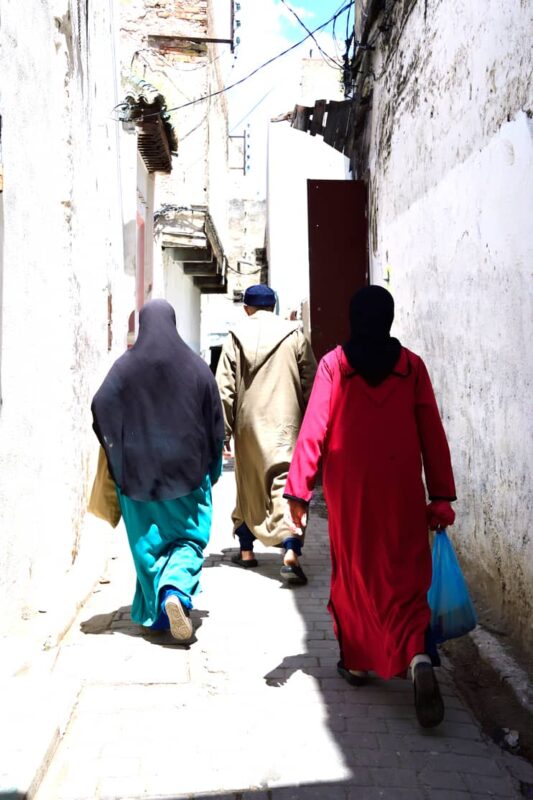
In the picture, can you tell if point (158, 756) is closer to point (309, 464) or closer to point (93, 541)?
point (309, 464)

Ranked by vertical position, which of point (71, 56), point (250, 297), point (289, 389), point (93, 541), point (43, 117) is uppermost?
point (71, 56)

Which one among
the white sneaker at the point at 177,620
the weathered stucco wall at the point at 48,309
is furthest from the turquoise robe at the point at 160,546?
the weathered stucco wall at the point at 48,309

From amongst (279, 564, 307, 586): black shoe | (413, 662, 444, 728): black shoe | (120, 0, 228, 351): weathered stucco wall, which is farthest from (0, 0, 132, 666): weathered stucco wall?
(120, 0, 228, 351): weathered stucco wall

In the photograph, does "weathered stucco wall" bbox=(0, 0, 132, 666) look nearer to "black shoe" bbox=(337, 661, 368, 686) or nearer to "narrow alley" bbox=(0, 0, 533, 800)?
"narrow alley" bbox=(0, 0, 533, 800)

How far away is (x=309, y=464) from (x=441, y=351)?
2.28 meters

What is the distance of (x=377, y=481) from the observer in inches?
133

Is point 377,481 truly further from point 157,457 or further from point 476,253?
point 476,253

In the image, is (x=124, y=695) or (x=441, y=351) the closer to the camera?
(x=124, y=695)

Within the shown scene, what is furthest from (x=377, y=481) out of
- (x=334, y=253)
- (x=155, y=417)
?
(x=334, y=253)

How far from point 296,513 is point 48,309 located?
6.61 ft

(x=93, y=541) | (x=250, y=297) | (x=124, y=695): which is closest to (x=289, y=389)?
(x=250, y=297)

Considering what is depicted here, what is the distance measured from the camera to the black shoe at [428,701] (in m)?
3.10

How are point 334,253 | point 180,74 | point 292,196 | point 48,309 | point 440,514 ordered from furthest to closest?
point 292,196 → point 180,74 → point 334,253 → point 48,309 → point 440,514

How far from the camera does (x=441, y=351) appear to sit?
215 inches
